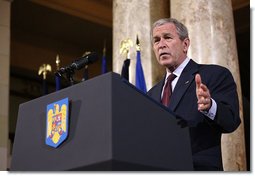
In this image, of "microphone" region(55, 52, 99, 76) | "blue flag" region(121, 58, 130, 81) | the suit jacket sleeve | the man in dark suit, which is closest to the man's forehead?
the man in dark suit

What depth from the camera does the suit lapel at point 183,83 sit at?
2.97m

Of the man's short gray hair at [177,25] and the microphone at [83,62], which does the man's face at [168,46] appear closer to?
the man's short gray hair at [177,25]

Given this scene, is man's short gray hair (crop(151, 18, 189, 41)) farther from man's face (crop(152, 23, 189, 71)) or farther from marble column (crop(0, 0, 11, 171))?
marble column (crop(0, 0, 11, 171))

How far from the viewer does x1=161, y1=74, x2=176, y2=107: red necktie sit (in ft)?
10.1

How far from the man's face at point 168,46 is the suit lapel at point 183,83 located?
0.07 meters

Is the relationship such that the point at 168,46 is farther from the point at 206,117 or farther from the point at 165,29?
the point at 206,117

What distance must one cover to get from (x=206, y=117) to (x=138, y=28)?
12.0ft

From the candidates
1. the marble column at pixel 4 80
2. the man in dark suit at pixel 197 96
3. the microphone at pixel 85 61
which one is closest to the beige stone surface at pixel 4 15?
the marble column at pixel 4 80

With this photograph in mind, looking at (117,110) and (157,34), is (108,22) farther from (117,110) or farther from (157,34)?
(117,110)

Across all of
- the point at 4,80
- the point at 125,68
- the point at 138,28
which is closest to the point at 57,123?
the point at 125,68

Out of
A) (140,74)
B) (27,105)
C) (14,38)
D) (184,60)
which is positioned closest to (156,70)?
(140,74)

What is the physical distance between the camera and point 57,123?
2412mm

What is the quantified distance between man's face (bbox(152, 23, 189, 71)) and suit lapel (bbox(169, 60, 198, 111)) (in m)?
0.07

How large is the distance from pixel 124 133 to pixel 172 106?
33.1 inches
